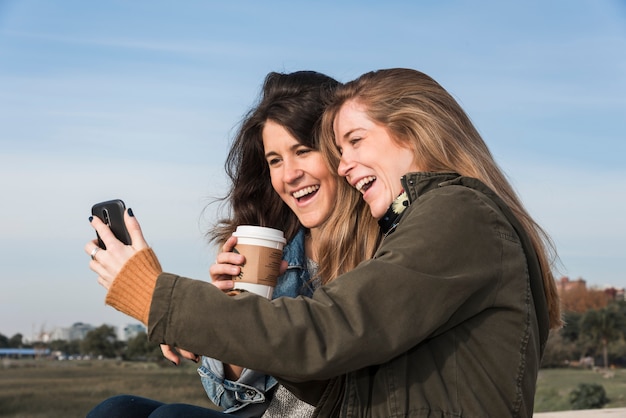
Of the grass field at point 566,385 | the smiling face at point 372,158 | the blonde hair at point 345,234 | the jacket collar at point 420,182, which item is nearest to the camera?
the jacket collar at point 420,182

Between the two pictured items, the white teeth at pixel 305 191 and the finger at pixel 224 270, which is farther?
the white teeth at pixel 305 191

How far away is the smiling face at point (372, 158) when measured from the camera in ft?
7.18

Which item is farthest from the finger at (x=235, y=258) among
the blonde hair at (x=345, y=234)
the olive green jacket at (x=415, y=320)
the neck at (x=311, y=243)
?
the neck at (x=311, y=243)

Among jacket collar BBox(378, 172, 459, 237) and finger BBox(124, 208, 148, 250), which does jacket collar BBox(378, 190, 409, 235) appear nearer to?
jacket collar BBox(378, 172, 459, 237)

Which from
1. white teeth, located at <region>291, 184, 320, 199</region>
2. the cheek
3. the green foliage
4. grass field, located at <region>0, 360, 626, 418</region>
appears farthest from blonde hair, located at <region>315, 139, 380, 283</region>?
the green foliage

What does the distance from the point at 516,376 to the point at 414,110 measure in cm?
79

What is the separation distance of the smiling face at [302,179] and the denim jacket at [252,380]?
18cm

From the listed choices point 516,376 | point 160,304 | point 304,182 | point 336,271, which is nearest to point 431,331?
point 516,376

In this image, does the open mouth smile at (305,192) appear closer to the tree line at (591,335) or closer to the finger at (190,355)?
the finger at (190,355)

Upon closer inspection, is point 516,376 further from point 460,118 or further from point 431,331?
point 460,118

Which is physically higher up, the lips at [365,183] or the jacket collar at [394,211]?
the lips at [365,183]

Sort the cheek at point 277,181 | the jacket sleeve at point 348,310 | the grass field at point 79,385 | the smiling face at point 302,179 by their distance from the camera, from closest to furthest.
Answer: the jacket sleeve at point 348,310
the smiling face at point 302,179
the cheek at point 277,181
the grass field at point 79,385

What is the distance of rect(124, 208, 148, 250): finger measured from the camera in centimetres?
199

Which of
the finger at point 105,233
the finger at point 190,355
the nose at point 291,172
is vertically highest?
the nose at point 291,172
